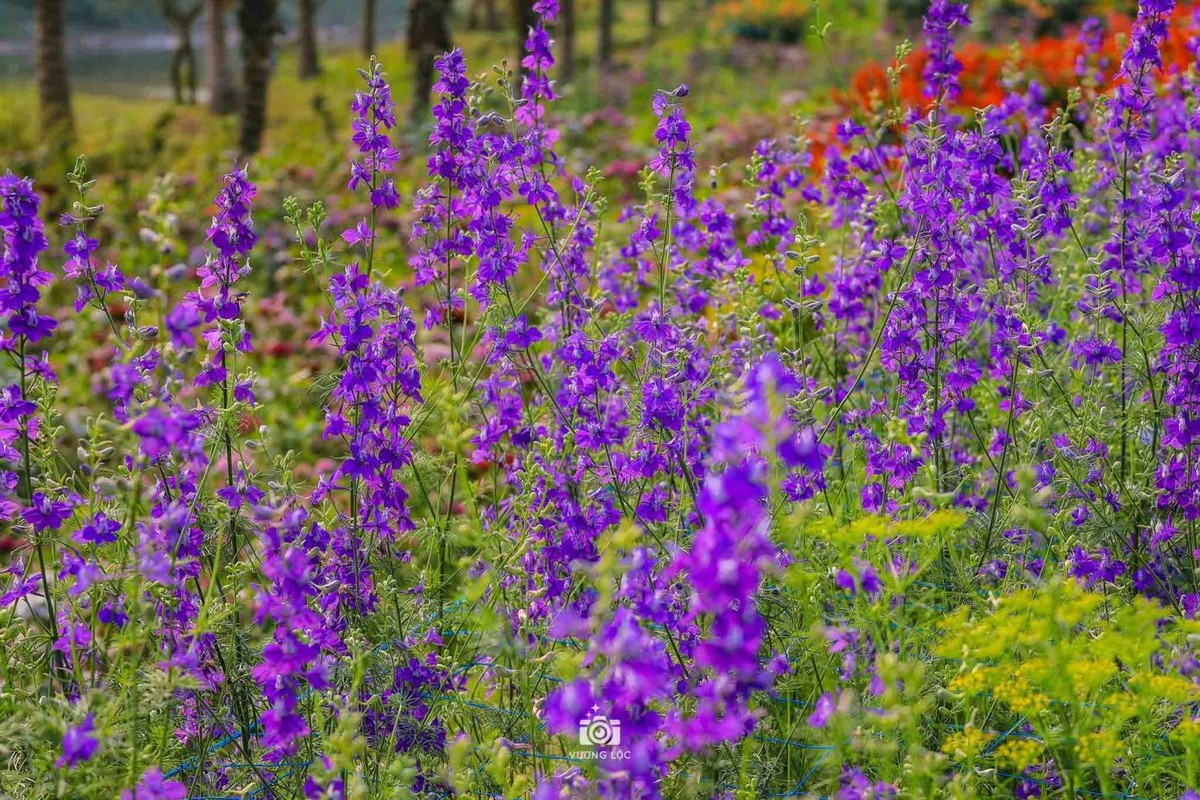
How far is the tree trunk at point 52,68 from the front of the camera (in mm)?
11859

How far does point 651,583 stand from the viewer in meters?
2.40

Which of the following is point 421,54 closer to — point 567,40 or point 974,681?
point 567,40

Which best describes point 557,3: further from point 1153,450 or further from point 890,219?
point 1153,450

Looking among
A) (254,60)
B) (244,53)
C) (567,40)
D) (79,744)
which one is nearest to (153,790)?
(79,744)

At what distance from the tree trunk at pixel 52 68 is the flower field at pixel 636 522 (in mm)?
10089

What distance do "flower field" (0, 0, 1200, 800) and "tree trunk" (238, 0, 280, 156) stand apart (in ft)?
30.3

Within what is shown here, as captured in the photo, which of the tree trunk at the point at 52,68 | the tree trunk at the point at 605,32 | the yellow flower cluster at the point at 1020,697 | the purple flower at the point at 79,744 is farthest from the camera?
the tree trunk at the point at 605,32

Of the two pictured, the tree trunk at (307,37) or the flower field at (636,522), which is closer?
the flower field at (636,522)

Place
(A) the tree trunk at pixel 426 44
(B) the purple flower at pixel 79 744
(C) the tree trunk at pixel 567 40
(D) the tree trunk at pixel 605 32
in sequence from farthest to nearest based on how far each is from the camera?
(D) the tree trunk at pixel 605 32
(C) the tree trunk at pixel 567 40
(A) the tree trunk at pixel 426 44
(B) the purple flower at pixel 79 744

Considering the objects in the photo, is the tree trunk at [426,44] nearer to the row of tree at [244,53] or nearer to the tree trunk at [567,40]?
the row of tree at [244,53]

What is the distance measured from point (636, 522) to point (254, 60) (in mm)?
10314

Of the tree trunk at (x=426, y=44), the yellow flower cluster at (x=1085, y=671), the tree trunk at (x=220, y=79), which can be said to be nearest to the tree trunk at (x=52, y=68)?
the tree trunk at (x=426, y=44)

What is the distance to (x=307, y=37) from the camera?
22.5 meters

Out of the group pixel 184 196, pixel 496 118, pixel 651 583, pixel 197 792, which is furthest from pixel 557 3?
pixel 184 196
